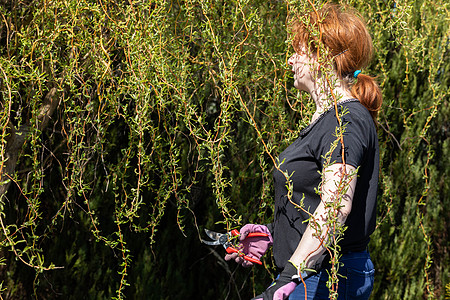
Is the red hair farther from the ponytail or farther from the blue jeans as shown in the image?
the blue jeans

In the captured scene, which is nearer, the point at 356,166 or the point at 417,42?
the point at 356,166

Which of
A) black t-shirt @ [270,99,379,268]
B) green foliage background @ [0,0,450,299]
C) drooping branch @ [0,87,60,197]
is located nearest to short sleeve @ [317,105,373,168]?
black t-shirt @ [270,99,379,268]

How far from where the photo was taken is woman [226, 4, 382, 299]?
1.54 metres

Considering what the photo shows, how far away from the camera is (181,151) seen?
9.86 feet

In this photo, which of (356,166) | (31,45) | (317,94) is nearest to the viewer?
(356,166)

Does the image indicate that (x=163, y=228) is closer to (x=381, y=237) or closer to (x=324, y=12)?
(x=381, y=237)

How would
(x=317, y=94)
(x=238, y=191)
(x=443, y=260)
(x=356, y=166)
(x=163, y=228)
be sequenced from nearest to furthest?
1. (x=356, y=166)
2. (x=317, y=94)
3. (x=238, y=191)
4. (x=163, y=228)
5. (x=443, y=260)

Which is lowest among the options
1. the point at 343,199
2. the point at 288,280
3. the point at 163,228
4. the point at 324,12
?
the point at 163,228

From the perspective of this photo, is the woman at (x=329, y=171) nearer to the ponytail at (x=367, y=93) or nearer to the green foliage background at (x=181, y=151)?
the ponytail at (x=367, y=93)

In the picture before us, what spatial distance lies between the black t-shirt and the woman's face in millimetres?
153

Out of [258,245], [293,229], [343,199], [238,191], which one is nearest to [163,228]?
[238,191]

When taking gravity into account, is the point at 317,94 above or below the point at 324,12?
below

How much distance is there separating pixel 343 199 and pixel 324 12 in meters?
0.67

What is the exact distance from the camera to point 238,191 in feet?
9.40
